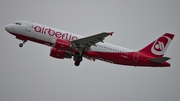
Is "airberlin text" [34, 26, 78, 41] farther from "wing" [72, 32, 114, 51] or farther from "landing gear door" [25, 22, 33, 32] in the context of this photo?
"wing" [72, 32, 114, 51]

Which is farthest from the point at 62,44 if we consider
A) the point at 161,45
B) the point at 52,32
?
the point at 161,45

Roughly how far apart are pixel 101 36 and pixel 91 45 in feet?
11.8

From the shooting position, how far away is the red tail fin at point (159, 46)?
45.0 metres

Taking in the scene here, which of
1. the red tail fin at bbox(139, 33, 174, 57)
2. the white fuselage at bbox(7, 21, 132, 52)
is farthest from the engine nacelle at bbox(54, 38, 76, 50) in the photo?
the red tail fin at bbox(139, 33, 174, 57)

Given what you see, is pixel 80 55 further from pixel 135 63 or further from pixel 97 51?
pixel 135 63

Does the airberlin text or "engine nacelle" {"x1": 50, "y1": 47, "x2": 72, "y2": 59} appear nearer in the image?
the airberlin text

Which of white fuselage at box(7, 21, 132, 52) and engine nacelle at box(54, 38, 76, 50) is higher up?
white fuselage at box(7, 21, 132, 52)

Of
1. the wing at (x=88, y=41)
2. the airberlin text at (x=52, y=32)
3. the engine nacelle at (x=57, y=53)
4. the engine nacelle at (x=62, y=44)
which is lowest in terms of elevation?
the engine nacelle at (x=57, y=53)

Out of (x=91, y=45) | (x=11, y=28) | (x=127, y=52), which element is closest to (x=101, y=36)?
(x=91, y=45)

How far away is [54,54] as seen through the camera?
150 ft

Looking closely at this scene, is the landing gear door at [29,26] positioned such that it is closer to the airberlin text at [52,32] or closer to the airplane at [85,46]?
the airplane at [85,46]

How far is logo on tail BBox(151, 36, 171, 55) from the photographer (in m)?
45.1

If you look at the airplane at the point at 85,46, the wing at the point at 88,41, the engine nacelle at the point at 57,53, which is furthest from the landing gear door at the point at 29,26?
the wing at the point at 88,41

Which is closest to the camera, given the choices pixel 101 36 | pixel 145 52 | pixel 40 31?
pixel 101 36
